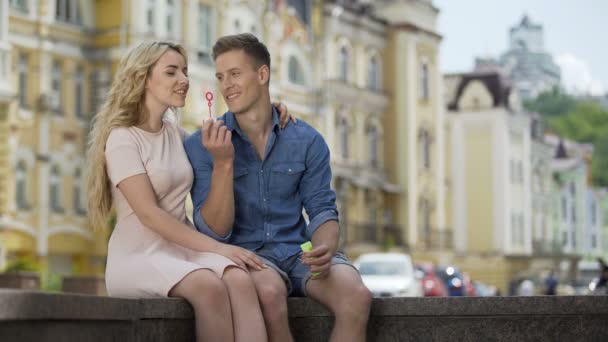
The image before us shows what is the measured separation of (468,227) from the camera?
73.2 meters

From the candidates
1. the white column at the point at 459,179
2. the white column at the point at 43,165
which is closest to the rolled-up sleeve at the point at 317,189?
the white column at the point at 43,165

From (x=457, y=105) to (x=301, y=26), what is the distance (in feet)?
71.0

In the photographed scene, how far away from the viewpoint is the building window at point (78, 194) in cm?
4131

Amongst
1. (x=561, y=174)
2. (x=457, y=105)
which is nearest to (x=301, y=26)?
(x=457, y=105)

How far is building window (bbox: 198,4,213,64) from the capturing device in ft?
149

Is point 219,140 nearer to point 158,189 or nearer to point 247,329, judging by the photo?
point 158,189

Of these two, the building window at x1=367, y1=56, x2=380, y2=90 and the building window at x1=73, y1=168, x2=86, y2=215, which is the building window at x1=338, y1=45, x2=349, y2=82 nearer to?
the building window at x1=367, y1=56, x2=380, y2=90

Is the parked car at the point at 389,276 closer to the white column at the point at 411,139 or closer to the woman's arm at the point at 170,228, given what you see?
the woman's arm at the point at 170,228

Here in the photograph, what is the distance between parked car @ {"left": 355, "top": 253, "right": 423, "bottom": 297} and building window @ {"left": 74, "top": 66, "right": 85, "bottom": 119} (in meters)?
13.0

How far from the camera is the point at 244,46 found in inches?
273

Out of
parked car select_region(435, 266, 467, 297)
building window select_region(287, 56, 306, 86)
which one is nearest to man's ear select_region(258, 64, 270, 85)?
parked car select_region(435, 266, 467, 297)

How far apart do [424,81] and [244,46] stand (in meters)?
55.2

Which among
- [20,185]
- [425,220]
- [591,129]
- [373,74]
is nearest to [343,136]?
[373,74]

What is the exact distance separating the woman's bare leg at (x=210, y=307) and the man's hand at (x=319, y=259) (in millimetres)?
416
